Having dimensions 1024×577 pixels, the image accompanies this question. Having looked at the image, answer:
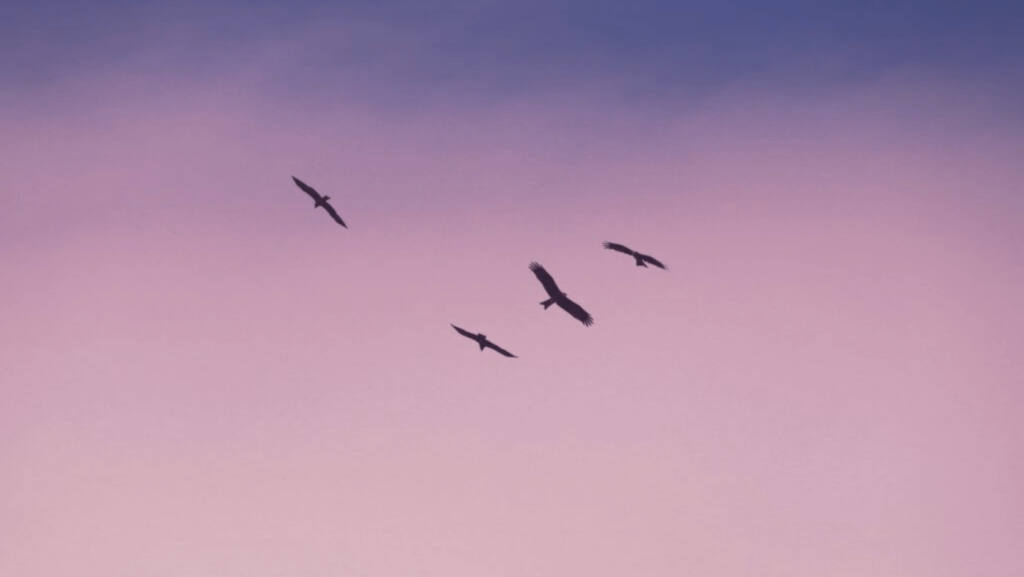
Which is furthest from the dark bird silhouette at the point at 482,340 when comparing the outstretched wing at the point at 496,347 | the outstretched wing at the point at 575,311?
the outstretched wing at the point at 575,311

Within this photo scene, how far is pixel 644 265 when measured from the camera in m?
35.3

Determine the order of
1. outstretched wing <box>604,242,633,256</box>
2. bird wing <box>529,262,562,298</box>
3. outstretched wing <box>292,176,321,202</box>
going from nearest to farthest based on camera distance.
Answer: bird wing <box>529,262,562,298</box>
outstretched wing <box>604,242,633,256</box>
outstretched wing <box>292,176,321,202</box>

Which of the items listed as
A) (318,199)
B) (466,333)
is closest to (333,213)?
(318,199)

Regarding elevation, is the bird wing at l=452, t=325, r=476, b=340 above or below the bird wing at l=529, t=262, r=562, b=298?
below

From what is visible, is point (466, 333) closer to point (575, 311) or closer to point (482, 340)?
point (482, 340)

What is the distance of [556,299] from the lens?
32.5 metres

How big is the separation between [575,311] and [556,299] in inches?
24.2

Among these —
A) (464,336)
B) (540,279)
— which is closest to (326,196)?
(464,336)

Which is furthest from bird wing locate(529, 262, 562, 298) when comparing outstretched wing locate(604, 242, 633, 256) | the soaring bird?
the soaring bird

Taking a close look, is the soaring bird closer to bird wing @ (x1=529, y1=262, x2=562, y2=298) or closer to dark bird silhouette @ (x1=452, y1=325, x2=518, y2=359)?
dark bird silhouette @ (x1=452, y1=325, x2=518, y2=359)

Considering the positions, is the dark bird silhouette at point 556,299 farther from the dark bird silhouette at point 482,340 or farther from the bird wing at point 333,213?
the bird wing at point 333,213

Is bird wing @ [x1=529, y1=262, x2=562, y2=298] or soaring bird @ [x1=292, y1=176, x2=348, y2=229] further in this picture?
soaring bird @ [x1=292, y1=176, x2=348, y2=229]

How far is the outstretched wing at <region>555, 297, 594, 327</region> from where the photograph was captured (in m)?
32.3

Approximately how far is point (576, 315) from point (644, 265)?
376 cm
